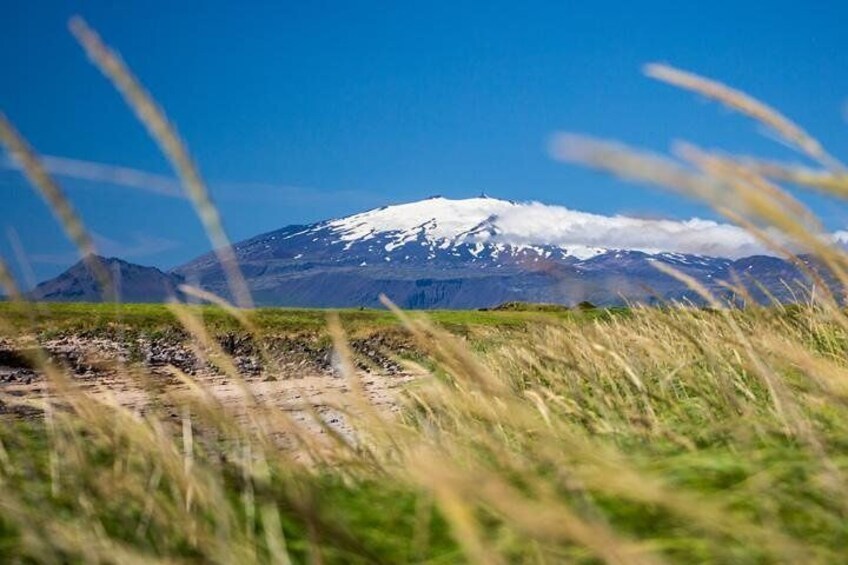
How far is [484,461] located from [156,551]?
1139mm

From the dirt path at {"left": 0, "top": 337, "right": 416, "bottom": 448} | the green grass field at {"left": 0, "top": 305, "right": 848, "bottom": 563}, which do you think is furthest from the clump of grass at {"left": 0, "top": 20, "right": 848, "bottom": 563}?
the dirt path at {"left": 0, "top": 337, "right": 416, "bottom": 448}

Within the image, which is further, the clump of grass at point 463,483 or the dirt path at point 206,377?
the dirt path at point 206,377

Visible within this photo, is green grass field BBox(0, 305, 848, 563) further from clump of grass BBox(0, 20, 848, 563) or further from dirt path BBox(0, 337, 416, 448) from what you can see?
dirt path BBox(0, 337, 416, 448)

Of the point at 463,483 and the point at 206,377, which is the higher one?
the point at 206,377

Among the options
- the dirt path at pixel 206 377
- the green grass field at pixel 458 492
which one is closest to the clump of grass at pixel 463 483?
the green grass field at pixel 458 492

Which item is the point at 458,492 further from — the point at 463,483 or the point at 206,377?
the point at 206,377

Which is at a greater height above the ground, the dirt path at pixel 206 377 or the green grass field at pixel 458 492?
the dirt path at pixel 206 377

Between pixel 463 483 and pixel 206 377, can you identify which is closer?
pixel 463 483

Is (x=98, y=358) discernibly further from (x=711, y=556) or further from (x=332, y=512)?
(x=711, y=556)

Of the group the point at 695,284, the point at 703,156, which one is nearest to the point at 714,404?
the point at 695,284

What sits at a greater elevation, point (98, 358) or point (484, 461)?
point (98, 358)

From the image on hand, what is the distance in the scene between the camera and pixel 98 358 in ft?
9.11

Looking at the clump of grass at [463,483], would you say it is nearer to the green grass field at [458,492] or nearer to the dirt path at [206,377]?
the green grass field at [458,492]

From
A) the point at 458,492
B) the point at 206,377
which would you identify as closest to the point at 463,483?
the point at 458,492
